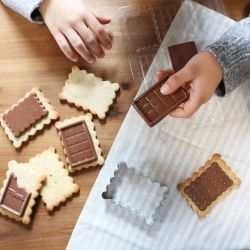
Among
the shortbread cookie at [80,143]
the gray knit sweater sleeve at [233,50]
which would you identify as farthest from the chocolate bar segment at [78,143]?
the gray knit sweater sleeve at [233,50]

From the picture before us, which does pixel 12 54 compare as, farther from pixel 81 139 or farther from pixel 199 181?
pixel 199 181

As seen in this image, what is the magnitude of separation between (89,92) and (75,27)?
16cm

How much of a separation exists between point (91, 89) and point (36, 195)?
29 cm

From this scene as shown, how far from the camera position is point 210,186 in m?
1.22

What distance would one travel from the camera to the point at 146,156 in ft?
4.11

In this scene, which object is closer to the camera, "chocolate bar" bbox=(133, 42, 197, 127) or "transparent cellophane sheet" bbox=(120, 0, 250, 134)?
"chocolate bar" bbox=(133, 42, 197, 127)

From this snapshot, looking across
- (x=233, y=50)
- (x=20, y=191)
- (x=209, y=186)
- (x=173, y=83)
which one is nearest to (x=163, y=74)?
(x=173, y=83)

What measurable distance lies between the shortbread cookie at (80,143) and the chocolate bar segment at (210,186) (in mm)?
229

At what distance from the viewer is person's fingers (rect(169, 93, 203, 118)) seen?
117cm

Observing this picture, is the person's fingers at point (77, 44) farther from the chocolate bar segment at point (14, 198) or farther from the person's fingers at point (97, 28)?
the chocolate bar segment at point (14, 198)

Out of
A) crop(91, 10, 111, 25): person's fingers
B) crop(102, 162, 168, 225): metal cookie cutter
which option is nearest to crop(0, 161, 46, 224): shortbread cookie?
crop(102, 162, 168, 225): metal cookie cutter

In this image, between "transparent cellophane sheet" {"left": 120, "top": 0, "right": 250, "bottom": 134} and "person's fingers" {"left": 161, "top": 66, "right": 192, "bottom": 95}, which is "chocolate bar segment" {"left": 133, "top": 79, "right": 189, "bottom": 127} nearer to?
"person's fingers" {"left": 161, "top": 66, "right": 192, "bottom": 95}

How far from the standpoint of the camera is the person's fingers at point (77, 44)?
1.22 meters

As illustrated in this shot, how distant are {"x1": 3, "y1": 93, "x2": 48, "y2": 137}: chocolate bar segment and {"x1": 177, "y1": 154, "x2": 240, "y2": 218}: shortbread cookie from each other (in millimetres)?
390
